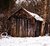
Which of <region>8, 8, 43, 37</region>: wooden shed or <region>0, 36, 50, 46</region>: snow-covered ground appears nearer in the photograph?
<region>0, 36, 50, 46</region>: snow-covered ground

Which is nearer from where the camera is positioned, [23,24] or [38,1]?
[23,24]

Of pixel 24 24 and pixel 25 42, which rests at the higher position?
pixel 24 24

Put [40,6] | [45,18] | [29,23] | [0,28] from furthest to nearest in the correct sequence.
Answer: [40,6] < [45,18] < [0,28] < [29,23]

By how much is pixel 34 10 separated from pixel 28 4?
1.00 metres

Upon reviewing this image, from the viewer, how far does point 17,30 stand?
1429cm

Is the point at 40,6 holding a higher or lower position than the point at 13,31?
higher

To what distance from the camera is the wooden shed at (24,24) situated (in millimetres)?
14023

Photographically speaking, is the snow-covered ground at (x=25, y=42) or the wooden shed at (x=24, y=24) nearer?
the snow-covered ground at (x=25, y=42)

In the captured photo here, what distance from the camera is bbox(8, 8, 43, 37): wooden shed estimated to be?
46.0 feet

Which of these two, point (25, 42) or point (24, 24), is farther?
point (24, 24)

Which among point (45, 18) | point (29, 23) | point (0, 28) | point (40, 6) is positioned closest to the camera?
point (29, 23)

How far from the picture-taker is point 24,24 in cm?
1416

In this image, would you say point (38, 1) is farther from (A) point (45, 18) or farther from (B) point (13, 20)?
(B) point (13, 20)

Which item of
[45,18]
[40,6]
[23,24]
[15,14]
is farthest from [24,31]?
[40,6]
